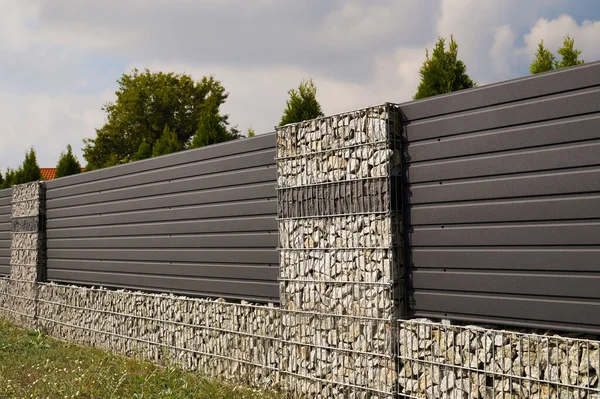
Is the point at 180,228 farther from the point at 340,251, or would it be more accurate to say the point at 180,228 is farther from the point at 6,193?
the point at 6,193

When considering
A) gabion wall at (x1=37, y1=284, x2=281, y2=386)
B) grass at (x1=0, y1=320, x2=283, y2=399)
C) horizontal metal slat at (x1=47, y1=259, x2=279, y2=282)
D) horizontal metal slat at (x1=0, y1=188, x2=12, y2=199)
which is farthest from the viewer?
horizontal metal slat at (x1=0, y1=188, x2=12, y2=199)

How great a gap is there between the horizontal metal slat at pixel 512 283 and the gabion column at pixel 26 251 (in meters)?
9.20

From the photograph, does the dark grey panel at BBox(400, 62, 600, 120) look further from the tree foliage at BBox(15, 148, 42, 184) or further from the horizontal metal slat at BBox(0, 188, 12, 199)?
the tree foliage at BBox(15, 148, 42, 184)

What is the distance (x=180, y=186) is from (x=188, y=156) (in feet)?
1.42

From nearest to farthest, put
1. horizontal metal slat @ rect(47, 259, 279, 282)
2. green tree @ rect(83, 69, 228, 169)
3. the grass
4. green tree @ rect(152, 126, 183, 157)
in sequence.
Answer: the grass < horizontal metal slat @ rect(47, 259, 279, 282) < green tree @ rect(152, 126, 183, 157) < green tree @ rect(83, 69, 228, 169)

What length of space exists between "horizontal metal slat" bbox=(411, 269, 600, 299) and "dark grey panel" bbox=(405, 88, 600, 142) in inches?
44.2

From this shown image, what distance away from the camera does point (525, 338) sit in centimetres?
489

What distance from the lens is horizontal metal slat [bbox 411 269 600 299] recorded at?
15.3ft

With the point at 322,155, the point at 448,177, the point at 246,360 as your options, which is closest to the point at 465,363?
the point at 448,177

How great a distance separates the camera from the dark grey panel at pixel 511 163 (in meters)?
4.68

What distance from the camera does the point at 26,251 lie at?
528 inches

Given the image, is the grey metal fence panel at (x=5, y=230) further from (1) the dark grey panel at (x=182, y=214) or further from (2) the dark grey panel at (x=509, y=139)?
(2) the dark grey panel at (x=509, y=139)

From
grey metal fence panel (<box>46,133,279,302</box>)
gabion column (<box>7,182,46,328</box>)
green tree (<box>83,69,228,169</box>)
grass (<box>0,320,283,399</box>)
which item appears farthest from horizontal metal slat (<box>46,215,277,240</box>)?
green tree (<box>83,69,228,169</box>)

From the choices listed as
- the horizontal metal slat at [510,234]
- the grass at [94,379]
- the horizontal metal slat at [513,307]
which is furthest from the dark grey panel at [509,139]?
the grass at [94,379]
